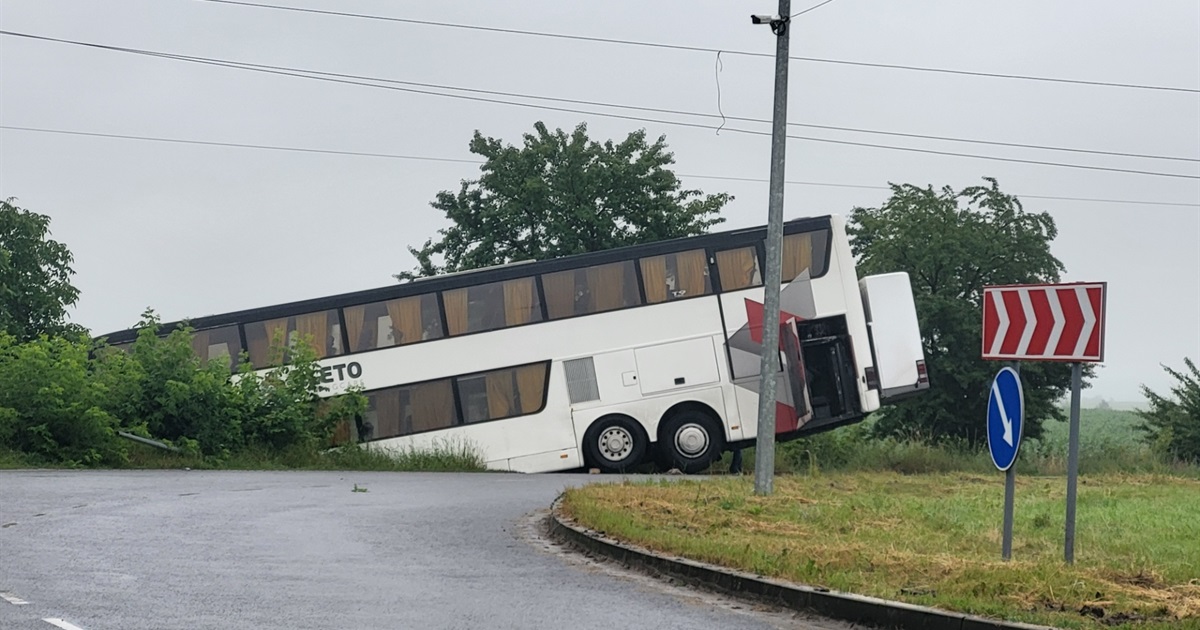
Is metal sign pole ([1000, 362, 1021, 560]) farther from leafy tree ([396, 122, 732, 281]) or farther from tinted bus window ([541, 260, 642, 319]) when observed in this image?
leafy tree ([396, 122, 732, 281])

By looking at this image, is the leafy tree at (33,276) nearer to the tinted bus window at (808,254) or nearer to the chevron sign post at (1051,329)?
the tinted bus window at (808,254)

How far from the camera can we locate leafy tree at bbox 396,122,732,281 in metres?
53.7

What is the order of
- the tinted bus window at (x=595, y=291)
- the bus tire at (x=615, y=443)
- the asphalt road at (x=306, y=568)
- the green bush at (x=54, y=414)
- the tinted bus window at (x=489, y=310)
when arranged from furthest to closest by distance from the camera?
1. the tinted bus window at (x=489, y=310)
2. the tinted bus window at (x=595, y=291)
3. the bus tire at (x=615, y=443)
4. the green bush at (x=54, y=414)
5. the asphalt road at (x=306, y=568)

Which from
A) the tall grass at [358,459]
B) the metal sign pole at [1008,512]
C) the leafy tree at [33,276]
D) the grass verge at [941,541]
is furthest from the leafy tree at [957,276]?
the metal sign pole at [1008,512]

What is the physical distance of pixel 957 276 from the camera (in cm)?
4353

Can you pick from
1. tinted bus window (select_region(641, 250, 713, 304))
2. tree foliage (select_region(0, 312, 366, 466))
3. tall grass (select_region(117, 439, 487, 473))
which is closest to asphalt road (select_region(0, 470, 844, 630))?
tree foliage (select_region(0, 312, 366, 466))

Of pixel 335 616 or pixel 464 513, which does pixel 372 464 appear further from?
pixel 335 616

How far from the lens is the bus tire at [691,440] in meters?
29.5

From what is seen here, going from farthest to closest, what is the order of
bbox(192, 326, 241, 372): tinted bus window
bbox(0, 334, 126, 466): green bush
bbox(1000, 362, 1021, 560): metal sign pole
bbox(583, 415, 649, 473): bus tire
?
bbox(192, 326, 241, 372): tinted bus window < bbox(583, 415, 649, 473): bus tire < bbox(0, 334, 126, 466): green bush < bbox(1000, 362, 1021, 560): metal sign pole

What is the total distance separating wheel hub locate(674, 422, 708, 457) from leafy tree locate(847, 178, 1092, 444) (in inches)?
496

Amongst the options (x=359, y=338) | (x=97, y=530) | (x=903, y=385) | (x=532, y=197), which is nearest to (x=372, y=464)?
(x=359, y=338)

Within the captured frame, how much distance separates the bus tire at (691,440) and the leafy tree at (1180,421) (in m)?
13.7

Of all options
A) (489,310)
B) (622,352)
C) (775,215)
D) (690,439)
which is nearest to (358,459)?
(489,310)

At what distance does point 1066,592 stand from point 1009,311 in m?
2.69
